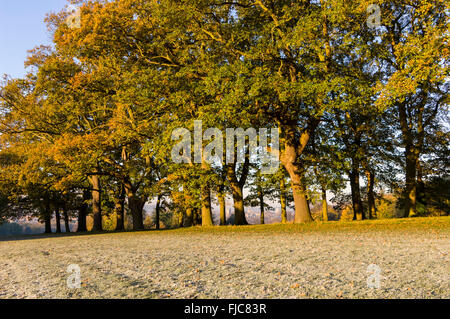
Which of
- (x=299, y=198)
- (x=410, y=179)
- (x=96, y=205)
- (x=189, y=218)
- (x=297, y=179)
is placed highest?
(x=297, y=179)

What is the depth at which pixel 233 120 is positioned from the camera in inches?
649

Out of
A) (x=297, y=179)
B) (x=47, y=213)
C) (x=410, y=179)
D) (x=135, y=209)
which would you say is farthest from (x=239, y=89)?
(x=47, y=213)

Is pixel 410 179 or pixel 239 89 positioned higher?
pixel 239 89

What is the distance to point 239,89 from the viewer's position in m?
15.4

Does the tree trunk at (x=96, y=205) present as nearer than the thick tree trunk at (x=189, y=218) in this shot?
No

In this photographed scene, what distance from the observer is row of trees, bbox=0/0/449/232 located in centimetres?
1595

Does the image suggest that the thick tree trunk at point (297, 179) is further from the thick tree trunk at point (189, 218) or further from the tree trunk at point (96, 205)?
the tree trunk at point (96, 205)

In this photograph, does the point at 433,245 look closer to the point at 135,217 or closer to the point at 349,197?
the point at 135,217

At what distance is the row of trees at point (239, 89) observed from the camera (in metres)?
15.9

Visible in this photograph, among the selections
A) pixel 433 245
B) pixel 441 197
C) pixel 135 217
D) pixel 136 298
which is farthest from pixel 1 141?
pixel 441 197

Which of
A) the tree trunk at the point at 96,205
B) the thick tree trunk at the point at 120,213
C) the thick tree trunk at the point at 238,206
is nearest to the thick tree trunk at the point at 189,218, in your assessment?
the thick tree trunk at the point at 238,206

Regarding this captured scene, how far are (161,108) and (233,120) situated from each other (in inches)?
208

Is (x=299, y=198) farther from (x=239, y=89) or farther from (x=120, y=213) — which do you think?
(x=120, y=213)

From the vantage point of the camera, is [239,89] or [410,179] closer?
[239,89]
